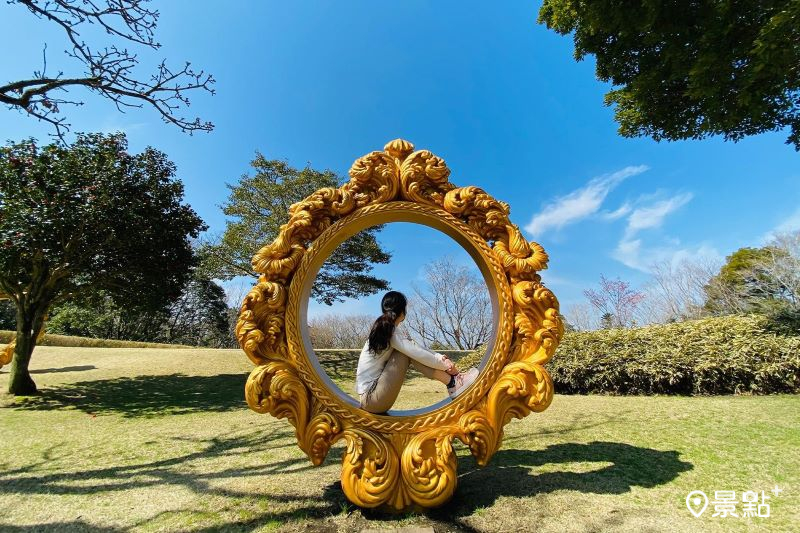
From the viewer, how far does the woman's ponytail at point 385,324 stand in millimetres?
2742

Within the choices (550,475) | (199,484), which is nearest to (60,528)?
(199,484)

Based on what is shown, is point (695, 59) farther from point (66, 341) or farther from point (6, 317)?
point (6, 317)

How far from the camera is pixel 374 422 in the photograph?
8.63 ft

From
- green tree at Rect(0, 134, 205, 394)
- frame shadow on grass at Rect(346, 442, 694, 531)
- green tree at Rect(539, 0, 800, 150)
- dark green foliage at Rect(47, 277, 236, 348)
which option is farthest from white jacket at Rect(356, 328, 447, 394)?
dark green foliage at Rect(47, 277, 236, 348)

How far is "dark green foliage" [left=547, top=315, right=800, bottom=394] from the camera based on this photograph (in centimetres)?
594

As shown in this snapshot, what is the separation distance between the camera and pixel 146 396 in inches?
311

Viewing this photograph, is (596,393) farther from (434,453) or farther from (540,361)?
(434,453)

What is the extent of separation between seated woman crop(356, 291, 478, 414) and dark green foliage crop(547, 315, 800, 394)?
522 cm

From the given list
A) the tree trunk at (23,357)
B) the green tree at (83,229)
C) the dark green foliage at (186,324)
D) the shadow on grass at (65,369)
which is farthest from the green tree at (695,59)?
the dark green foliage at (186,324)

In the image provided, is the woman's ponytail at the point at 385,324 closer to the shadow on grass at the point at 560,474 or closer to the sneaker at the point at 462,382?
the sneaker at the point at 462,382

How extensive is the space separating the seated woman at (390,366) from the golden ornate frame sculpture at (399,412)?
103 mm

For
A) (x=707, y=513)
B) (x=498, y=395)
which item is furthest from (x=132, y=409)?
(x=707, y=513)

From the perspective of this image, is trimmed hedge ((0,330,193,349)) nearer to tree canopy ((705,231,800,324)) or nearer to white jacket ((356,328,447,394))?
white jacket ((356,328,447,394))

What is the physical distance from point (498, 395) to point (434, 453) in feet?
2.01
